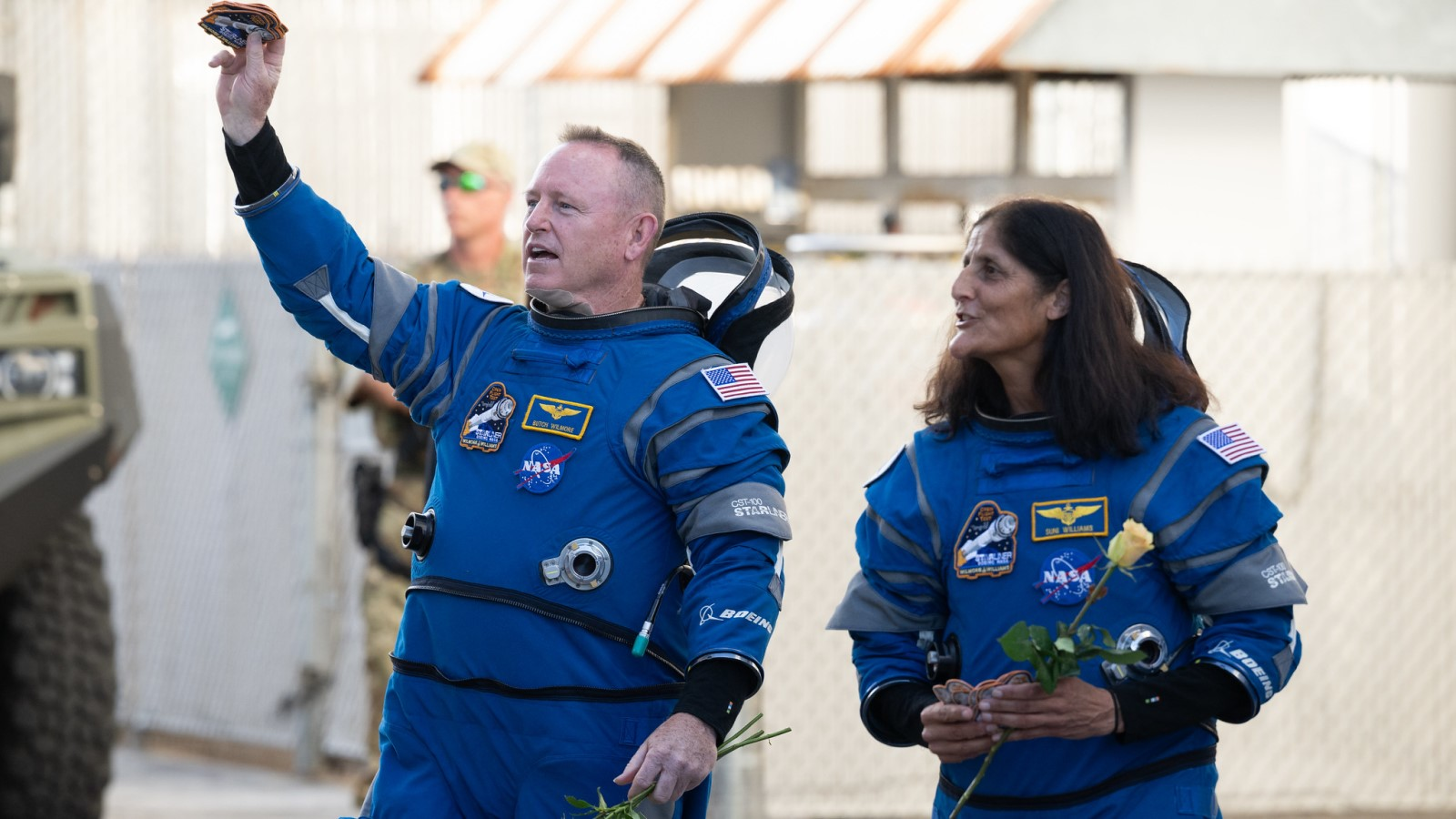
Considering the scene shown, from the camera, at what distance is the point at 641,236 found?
3629 millimetres

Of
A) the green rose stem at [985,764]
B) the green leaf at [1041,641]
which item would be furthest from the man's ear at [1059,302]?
the green rose stem at [985,764]

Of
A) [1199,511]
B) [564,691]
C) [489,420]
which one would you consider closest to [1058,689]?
[1199,511]

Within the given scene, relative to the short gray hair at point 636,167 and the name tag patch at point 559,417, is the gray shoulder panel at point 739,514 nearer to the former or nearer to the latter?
the name tag patch at point 559,417

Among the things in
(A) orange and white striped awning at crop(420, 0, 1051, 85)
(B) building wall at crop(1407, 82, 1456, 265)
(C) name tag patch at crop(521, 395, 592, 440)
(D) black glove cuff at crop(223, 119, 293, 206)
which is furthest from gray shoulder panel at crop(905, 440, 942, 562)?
(B) building wall at crop(1407, 82, 1456, 265)

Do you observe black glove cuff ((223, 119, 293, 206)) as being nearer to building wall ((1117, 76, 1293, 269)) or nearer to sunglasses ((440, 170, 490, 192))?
sunglasses ((440, 170, 490, 192))

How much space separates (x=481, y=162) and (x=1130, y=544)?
14.1 ft

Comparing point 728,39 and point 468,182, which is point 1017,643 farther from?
point 728,39

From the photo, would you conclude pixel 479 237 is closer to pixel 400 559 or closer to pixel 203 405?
pixel 400 559

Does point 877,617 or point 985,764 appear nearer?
point 985,764

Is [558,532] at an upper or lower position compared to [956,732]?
upper

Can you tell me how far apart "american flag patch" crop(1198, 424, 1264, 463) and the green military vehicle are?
3.63 m

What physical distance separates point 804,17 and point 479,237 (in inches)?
167

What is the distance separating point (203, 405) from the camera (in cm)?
976

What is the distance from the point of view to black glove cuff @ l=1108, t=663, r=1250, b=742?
10.9 ft
